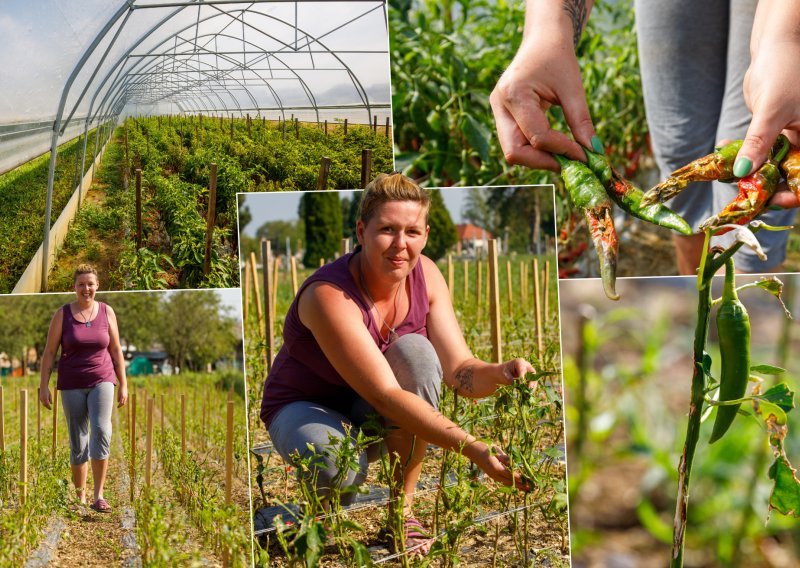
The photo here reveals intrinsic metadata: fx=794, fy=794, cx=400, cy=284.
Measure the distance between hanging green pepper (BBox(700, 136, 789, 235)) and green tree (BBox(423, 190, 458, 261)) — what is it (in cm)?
103

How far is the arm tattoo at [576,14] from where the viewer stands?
72.1 inches

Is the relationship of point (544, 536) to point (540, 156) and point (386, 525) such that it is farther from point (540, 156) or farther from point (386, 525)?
point (540, 156)

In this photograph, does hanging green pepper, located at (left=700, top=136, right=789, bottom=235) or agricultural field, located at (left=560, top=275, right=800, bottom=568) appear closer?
hanging green pepper, located at (left=700, top=136, right=789, bottom=235)

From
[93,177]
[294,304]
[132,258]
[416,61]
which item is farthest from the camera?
[416,61]

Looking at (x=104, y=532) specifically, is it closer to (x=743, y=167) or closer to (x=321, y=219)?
(x=321, y=219)

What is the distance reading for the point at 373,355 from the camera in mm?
1783

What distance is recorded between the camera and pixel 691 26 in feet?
7.43

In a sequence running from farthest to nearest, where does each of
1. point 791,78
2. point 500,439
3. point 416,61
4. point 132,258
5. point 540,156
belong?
point 416,61 → point 132,258 → point 500,439 → point 540,156 → point 791,78

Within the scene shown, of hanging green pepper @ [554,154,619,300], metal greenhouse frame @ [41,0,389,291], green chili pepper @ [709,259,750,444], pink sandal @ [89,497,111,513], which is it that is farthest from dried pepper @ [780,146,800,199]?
metal greenhouse frame @ [41,0,389,291]

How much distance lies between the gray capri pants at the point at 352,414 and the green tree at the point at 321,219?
0.59 m

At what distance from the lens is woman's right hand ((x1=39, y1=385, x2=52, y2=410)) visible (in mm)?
2127

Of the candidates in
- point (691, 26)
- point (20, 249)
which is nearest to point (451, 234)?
point (691, 26)

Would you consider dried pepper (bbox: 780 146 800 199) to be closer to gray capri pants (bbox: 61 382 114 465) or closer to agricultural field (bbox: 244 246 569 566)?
agricultural field (bbox: 244 246 569 566)

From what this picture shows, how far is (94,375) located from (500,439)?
1117 millimetres
